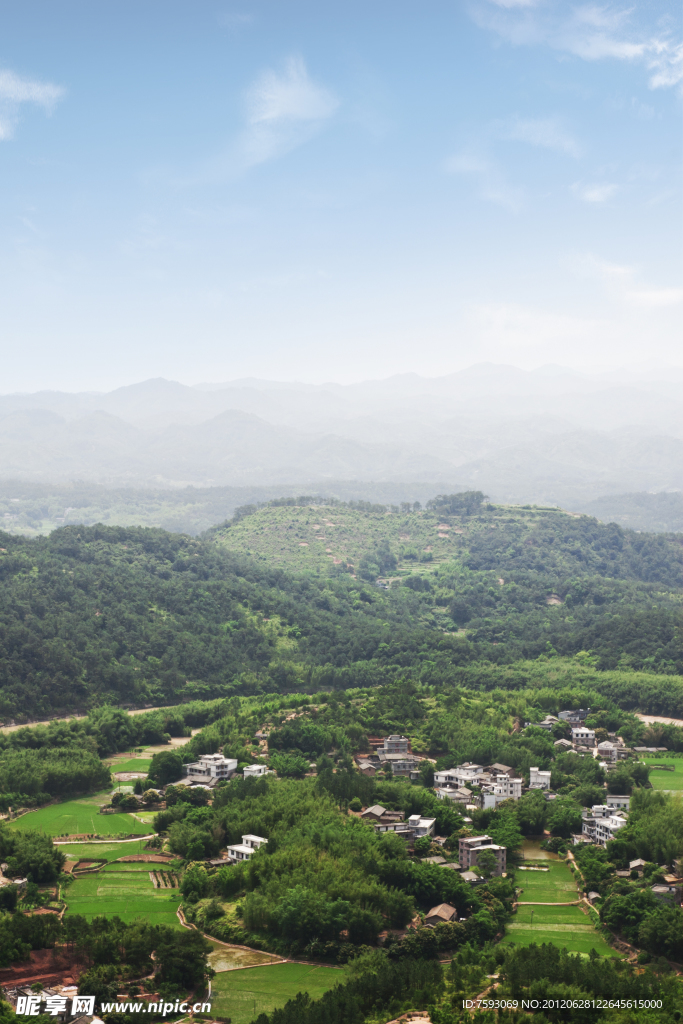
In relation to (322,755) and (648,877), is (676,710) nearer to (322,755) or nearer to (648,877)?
(322,755)

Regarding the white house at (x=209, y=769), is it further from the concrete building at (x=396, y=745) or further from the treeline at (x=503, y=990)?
the treeline at (x=503, y=990)

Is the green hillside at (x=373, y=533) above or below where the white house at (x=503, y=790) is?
above

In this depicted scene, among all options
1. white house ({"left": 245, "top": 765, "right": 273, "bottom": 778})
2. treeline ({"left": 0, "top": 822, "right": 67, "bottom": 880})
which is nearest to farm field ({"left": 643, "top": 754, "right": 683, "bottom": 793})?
white house ({"left": 245, "top": 765, "right": 273, "bottom": 778})

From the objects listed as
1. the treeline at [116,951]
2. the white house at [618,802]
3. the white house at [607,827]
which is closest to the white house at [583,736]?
the white house at [618,802]

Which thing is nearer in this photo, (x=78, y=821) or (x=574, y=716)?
(x=78, y=821)

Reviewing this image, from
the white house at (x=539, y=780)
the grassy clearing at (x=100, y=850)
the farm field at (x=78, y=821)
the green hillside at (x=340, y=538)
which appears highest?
the green hillside at (x=340, y=538)

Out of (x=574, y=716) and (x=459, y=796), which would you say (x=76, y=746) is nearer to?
(x=459, y=796)

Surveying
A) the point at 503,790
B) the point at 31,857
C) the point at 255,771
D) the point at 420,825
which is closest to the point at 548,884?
the point at 420,825
